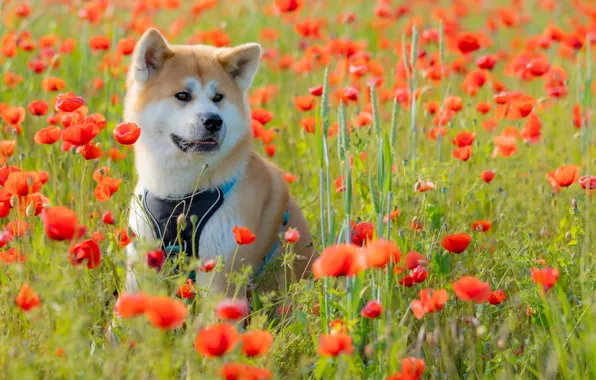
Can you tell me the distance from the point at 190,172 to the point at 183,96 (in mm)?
346

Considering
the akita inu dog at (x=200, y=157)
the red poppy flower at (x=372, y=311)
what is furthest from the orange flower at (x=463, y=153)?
the red poppy flower at (x=372, y=311)

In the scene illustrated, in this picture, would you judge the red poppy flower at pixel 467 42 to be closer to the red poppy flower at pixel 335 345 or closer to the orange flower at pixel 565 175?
the orange flower at pixel 565 175

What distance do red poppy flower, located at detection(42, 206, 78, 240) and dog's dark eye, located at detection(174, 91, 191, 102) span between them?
1350mm

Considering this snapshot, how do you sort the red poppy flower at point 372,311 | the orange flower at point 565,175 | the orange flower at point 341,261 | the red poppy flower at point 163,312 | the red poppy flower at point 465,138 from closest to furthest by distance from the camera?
the red poppy flower at point 163,312, the orange flower at point 341,261, the red poppy flower at point 372,311, the orange flower at point 565,175, the red poppy flower at point 465,138

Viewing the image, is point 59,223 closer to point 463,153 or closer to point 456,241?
point 456,241

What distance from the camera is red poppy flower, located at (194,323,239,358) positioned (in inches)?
87.2

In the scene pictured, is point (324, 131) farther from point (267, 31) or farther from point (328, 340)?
point (267, 31)

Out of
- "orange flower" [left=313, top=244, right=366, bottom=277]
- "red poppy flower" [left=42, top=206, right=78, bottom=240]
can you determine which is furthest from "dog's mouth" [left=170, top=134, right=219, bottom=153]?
"orange flower" [left=313, top=244, right=366, bottom=277]

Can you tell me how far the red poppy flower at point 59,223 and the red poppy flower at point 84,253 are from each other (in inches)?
3.8

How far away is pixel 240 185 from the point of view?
3.78 meters

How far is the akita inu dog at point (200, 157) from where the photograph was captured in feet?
12.0

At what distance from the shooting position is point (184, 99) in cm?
378

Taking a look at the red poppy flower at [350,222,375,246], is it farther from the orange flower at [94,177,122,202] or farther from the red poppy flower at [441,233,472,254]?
the orange flower at [94,177,122,202]

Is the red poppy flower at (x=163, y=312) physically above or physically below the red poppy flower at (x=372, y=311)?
above
